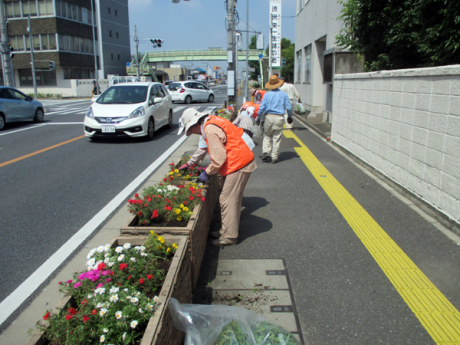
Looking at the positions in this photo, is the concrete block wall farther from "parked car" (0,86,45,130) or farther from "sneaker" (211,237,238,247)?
"parked car" (0,86,45,130)

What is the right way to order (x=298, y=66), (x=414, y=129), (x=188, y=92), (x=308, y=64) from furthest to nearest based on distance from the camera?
1. (x=188, y=92)
2. (x=298, y=66)
3. (x=308, y=64)
4. (x=414, y=129)

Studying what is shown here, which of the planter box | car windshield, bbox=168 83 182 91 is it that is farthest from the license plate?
car windshield, bbox=168 83 182 91

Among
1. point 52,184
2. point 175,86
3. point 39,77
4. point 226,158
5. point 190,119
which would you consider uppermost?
point 39,77

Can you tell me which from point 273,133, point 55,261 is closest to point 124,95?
point 273,133

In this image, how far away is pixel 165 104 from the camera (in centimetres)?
1344

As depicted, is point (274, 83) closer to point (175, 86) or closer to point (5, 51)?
point (5, 51)

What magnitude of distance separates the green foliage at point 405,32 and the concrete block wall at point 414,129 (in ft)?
2.54

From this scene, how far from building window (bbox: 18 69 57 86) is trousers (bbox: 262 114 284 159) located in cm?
4311

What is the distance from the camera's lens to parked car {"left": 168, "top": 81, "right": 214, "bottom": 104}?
94.0 ft

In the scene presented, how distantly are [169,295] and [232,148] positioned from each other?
194 centimetres

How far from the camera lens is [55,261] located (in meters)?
4.01

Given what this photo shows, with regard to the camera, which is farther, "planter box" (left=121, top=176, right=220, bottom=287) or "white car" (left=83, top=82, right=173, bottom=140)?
"white car" (left=83, top=82, right=173, bottom=140)

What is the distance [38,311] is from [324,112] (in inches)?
558

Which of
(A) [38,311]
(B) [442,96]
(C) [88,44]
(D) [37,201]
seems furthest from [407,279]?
(C) [88,44]
